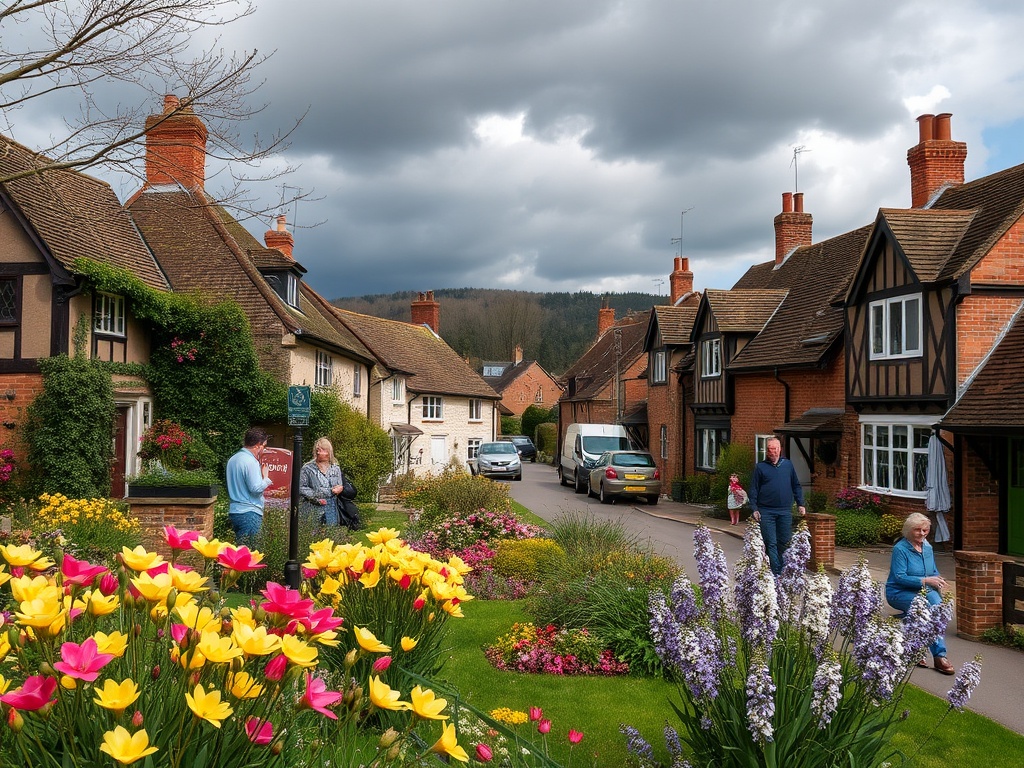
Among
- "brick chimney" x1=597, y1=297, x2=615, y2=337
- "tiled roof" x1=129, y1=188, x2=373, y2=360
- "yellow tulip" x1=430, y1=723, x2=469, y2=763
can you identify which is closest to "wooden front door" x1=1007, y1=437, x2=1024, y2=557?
"yellow tulip" x1=430, y1=723, x2=469, y2=763

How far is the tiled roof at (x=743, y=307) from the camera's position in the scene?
997 inches

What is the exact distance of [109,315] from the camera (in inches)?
678

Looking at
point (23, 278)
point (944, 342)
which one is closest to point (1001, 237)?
point (944, 342)

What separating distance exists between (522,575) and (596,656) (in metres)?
3.63

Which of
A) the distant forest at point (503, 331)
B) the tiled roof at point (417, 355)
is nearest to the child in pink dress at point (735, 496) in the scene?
the tiled roof at point (417, 355)

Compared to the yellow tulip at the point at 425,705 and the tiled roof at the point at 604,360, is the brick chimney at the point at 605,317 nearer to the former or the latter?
the tiled roof at the point at 604,360

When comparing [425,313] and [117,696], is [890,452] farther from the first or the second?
[425,313]

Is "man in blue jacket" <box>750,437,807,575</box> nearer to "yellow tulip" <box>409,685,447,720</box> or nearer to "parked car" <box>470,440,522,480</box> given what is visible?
"yellow tulip" <box>409,685,447,720</box>

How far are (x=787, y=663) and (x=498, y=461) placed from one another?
3305 centimetres

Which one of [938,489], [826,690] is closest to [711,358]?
[938,489]

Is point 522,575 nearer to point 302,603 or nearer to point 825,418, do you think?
point 302,603

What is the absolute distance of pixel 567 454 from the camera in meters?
34.0

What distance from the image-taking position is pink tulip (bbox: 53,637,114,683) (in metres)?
2.05

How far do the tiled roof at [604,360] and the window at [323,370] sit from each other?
22.1 metres
